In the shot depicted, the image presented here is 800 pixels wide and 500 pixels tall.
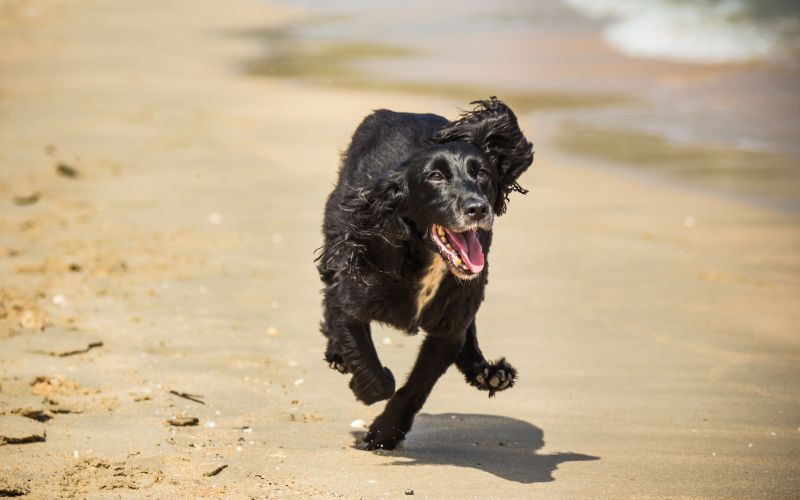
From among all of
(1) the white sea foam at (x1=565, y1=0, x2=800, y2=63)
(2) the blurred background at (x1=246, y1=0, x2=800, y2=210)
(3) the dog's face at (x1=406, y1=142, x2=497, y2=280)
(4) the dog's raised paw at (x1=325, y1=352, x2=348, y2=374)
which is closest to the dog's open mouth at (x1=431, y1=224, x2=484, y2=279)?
(3) the dog's face at (x1=406, y1=142, x2=497, y2=280)

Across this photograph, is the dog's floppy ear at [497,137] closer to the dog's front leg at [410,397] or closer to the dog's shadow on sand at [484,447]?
the dog's front leg at [410,397]

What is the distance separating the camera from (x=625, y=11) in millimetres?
32938

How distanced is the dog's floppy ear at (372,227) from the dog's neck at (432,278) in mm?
138

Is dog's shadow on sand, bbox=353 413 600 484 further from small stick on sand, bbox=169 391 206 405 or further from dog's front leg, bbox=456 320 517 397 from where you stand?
small stick on sand, bbox=169 391 206 405

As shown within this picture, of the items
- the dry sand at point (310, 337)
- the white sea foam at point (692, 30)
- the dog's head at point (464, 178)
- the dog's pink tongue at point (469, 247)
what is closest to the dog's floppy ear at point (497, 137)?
the dog's head at point (464, 178)

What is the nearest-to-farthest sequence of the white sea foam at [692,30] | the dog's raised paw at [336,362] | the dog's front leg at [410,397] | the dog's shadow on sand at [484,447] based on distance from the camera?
the dog's shadow on sand at [484,447], the dog's front leg at [410,397], the dog's raised paw at [336,362], the white sea foam at [692,30]

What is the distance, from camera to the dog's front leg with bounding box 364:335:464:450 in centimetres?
530

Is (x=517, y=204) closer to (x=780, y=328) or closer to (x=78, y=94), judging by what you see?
(x=780, y=328)

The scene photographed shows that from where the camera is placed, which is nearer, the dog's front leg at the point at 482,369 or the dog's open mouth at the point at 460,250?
the dog's open mouth at the point at 460,250

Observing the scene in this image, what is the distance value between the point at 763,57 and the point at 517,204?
1509 cm

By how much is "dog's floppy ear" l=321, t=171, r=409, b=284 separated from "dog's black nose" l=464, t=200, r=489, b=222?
16.3 inches

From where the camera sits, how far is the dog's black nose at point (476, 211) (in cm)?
468

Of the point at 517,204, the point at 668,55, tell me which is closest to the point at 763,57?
the point at 668,55

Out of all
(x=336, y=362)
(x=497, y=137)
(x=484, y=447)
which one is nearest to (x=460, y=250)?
(x=497, y=137)
